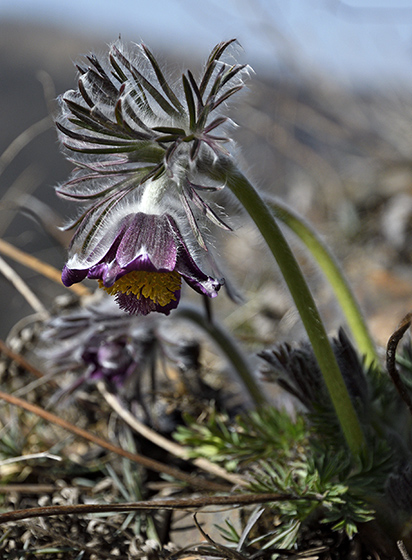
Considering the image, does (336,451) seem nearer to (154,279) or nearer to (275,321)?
(154,279)

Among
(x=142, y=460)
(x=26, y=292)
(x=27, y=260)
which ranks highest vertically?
(x=27, y=260)

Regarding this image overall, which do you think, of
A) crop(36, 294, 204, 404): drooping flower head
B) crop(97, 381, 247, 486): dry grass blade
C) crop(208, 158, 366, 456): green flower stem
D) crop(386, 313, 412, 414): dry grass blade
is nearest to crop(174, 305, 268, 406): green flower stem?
crop(36, 294, 204, 404): drooping flower head

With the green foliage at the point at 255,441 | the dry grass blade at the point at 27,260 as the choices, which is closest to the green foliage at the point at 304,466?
the green foliage at the point at 255,441

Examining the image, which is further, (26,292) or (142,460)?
(26,292)

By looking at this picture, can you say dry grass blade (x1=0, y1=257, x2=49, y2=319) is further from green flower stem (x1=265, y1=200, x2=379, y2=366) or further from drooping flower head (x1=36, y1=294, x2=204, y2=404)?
green flower stem (x1=265, y1=200, x2=379, y2=366)

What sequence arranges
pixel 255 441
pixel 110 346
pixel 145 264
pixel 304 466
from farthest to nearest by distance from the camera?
pixel 110 346 < pixel 255 441 < pixel 304 466 < pixel 145 264

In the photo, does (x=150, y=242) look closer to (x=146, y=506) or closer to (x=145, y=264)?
(x=145, y=264)

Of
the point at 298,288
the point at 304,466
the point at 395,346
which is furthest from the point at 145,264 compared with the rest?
the point at 304,466
